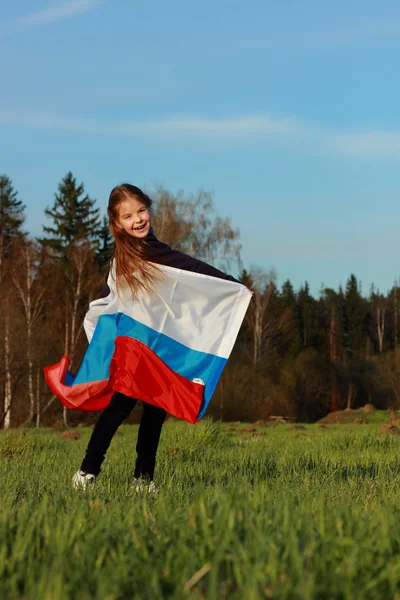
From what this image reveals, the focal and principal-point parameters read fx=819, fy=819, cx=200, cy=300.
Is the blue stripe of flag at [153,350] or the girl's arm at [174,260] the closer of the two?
the blue stripe of flag at [153,350]

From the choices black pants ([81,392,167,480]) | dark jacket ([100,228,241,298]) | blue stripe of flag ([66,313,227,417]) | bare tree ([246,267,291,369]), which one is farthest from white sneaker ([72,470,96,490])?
bare tree ([246,267,291,369])

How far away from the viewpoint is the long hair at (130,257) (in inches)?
231

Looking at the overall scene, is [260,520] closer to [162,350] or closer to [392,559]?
[392,559]

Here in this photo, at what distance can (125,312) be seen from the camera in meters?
5.83

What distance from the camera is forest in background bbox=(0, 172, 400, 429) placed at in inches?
1763

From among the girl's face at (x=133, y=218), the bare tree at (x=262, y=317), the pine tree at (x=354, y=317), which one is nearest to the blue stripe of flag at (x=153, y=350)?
the girl's face at (x=133, y=218)

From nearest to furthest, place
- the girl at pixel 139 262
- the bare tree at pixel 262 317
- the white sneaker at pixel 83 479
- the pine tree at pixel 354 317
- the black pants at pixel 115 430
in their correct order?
the white sneaker at pixel 83 479, the black pants at pixel 115 430, the girl at pixel 139 262, the bare tree at pixel 262 317, the pine tree at pixel 354 317

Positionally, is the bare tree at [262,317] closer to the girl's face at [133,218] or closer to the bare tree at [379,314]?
the bare tree at [379,314]

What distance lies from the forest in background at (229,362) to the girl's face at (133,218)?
35.2 m

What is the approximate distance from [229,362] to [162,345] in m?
46.4

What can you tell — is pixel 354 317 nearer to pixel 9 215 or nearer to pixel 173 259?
A: pixel 9 215

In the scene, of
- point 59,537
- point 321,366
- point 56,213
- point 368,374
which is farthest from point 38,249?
point 59,537

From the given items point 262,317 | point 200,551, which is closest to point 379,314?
point 262,317

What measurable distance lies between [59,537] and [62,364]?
331 cm
